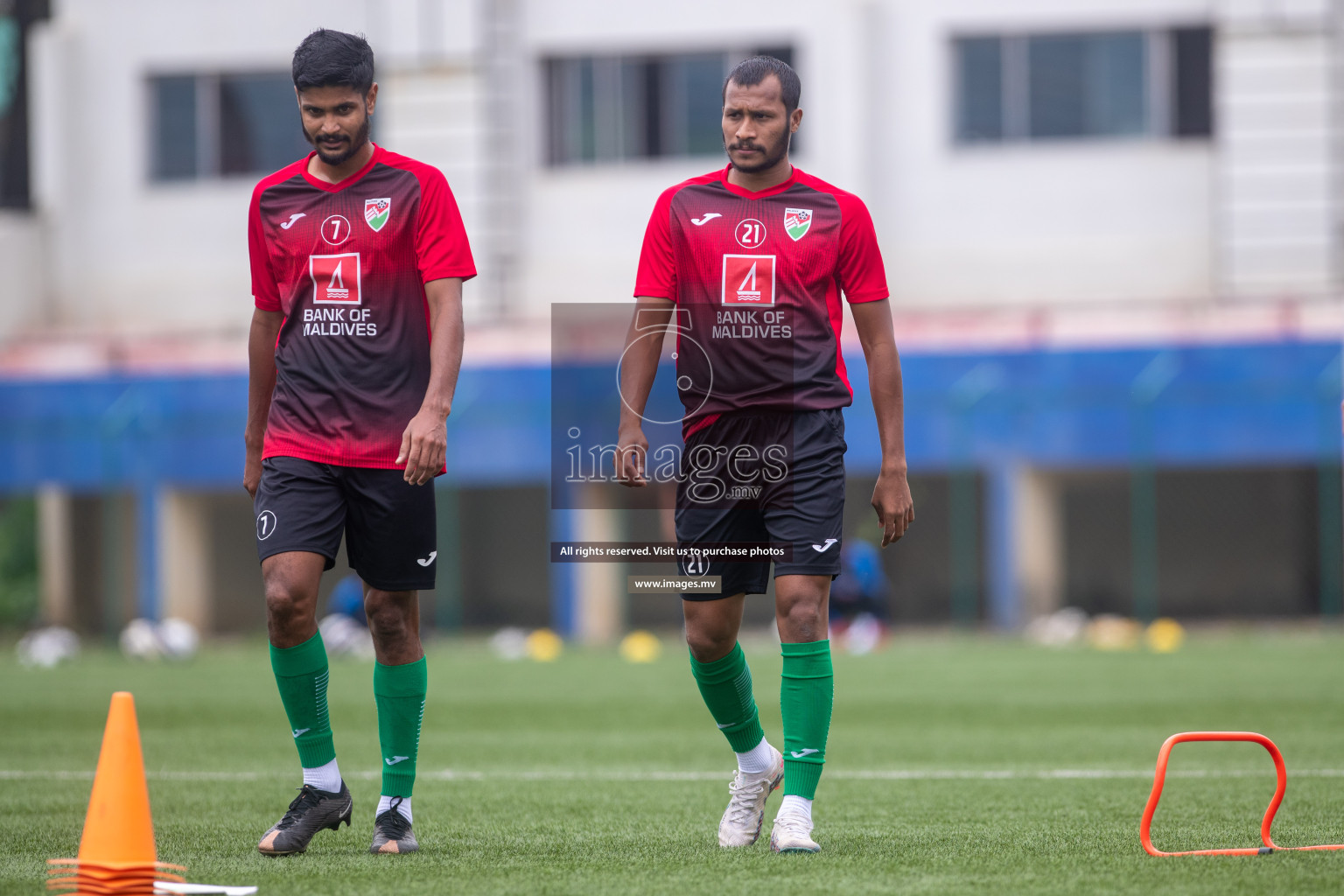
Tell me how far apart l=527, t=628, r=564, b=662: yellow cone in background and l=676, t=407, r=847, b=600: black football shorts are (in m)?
12.9

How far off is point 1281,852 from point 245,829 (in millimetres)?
3271

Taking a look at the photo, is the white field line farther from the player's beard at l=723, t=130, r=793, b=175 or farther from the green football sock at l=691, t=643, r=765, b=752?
the player's beard at l=723, t=130, r=793, b=175

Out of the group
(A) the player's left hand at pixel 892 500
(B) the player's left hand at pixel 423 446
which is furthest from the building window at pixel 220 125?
(A) the player's left hand at pixel 892 500

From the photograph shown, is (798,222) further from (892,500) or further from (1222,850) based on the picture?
(1222,850)

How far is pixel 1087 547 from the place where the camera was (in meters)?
25.5

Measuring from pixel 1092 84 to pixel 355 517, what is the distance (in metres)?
22.1

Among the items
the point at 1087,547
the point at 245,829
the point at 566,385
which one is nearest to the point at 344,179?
the point at 245,829

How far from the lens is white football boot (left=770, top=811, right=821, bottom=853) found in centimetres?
507

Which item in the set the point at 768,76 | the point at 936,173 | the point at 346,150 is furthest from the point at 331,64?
the point at 936,173

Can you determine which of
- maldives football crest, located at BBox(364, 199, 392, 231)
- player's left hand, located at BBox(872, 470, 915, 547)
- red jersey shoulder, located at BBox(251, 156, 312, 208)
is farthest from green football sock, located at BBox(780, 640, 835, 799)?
red jersey shoulder, located at BBox(251, 156, 312, 208)

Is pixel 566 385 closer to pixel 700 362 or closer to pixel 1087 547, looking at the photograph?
pixel 1087 547

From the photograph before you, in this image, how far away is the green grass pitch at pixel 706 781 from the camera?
475 cm

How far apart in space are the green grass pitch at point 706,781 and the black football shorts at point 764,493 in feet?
2.80

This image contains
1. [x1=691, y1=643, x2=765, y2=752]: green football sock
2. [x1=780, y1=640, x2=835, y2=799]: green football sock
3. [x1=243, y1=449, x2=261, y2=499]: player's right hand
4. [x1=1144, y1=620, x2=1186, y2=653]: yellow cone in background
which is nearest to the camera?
[x1=780, y1=640, x2=835, y2=799]: green football sock
